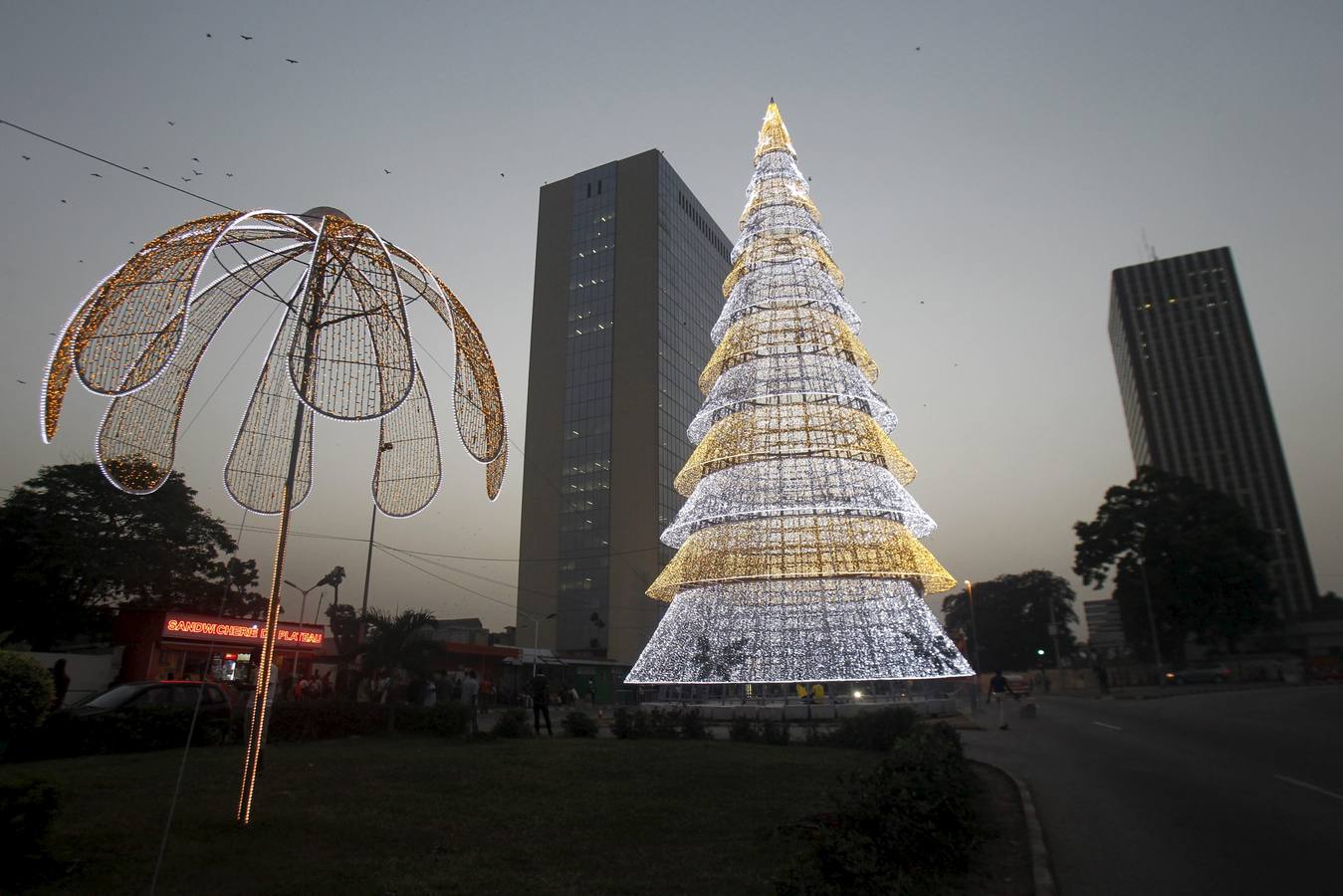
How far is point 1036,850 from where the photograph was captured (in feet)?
24.4

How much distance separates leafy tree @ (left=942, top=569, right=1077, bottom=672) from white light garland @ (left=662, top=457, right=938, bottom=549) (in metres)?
75.5

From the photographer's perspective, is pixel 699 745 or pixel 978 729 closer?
pixel 699 745

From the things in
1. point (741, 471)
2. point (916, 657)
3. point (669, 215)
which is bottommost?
point (916, 657)

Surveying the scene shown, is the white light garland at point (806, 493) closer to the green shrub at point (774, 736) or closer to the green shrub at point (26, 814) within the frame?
the green shrub at point (774, 736)

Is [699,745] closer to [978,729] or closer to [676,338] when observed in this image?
[978,729]

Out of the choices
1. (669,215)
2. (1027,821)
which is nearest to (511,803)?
(1027,821)

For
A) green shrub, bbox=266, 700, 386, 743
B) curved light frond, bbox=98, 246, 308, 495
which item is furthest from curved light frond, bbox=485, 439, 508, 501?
green shrub, bbox=266, 700, 386, 743

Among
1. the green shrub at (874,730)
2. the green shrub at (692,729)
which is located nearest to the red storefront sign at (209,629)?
the green shrub at (692,729)

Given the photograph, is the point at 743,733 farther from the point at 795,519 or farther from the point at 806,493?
the point at 806,493

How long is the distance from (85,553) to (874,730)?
120 ft

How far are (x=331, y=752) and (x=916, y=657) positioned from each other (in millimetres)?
17227

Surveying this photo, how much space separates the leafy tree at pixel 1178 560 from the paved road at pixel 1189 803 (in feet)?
131

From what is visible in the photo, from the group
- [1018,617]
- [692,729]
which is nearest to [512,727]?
[692,729]

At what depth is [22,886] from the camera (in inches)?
208
